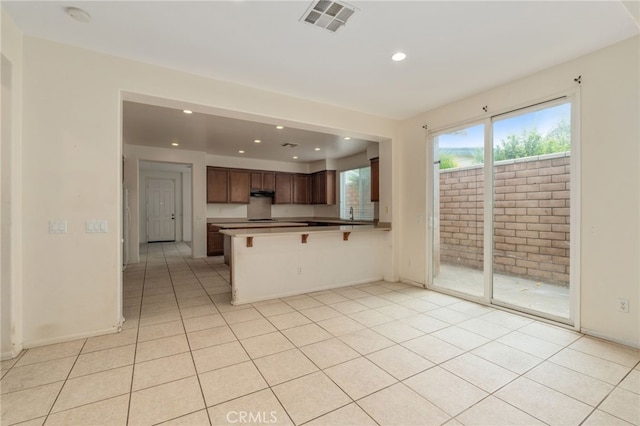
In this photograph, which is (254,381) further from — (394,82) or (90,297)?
(394,82)

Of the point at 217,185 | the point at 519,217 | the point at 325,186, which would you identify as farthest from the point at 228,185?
the point at 519,217

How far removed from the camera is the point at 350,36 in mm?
2459

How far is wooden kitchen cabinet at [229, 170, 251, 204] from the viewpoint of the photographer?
304 inches

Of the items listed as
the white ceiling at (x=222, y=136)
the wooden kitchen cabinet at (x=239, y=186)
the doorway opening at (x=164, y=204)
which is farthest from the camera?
the doorway opening at (x=164, y=204)

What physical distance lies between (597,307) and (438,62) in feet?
9.34

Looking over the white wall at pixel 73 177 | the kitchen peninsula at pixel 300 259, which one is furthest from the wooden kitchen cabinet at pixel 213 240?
the white wall at pixel 73 177

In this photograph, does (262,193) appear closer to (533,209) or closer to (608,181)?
(533,209)

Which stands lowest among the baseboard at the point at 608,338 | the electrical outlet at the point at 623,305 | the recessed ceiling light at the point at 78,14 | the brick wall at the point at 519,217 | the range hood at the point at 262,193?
the baseboard at the point at 608,338

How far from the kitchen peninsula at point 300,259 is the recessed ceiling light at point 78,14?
2.42 metres

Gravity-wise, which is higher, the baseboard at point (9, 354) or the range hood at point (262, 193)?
the range hood at point (262, 193)

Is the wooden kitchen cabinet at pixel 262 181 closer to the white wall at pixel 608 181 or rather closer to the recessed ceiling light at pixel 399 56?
the recessed ceiling light at pixel 399 56

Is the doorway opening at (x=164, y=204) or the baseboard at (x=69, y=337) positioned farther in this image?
the doorway opening at (x=164, y=204)

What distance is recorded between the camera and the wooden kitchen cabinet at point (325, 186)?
316 inches

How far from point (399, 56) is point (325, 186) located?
5.36 m
